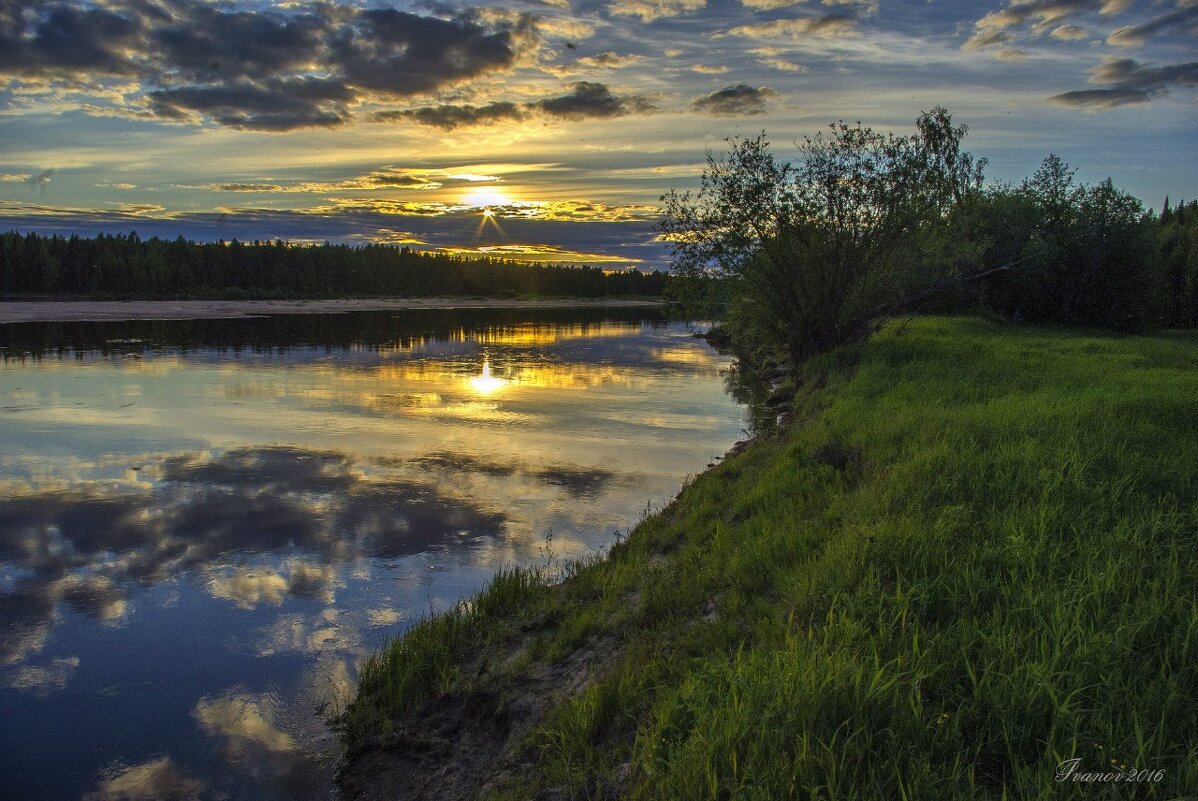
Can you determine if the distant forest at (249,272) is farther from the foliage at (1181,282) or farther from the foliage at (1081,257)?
the foliage at (1081,257)

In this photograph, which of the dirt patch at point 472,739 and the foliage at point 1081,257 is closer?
the dirt patch at point 472,739

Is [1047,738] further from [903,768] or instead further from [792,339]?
[792,339]

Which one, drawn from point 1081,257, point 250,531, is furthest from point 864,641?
point 1081,257

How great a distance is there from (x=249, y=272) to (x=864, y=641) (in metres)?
137

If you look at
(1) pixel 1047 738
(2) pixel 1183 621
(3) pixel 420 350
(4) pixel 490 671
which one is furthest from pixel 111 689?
(3) pixel 420 350

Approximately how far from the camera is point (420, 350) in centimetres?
3962

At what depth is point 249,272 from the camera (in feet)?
413

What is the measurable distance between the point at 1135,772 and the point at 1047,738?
1.41 feet

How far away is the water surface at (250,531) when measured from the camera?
247 inches

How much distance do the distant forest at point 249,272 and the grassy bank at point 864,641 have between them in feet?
316

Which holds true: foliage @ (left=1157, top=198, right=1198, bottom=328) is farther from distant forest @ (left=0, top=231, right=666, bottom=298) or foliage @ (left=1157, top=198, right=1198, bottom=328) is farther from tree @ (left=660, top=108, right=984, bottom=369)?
distant forest @ (left=0, top=231, right=666, bottom=298)

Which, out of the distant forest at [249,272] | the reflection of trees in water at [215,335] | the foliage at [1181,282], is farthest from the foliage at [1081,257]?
the distant forest at [249,272]

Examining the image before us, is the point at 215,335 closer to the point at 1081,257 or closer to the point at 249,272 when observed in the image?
the point at 1081,257

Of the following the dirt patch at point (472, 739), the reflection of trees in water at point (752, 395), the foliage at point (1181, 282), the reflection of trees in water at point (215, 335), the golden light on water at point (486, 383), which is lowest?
the dirt patch at point (472, 739)
